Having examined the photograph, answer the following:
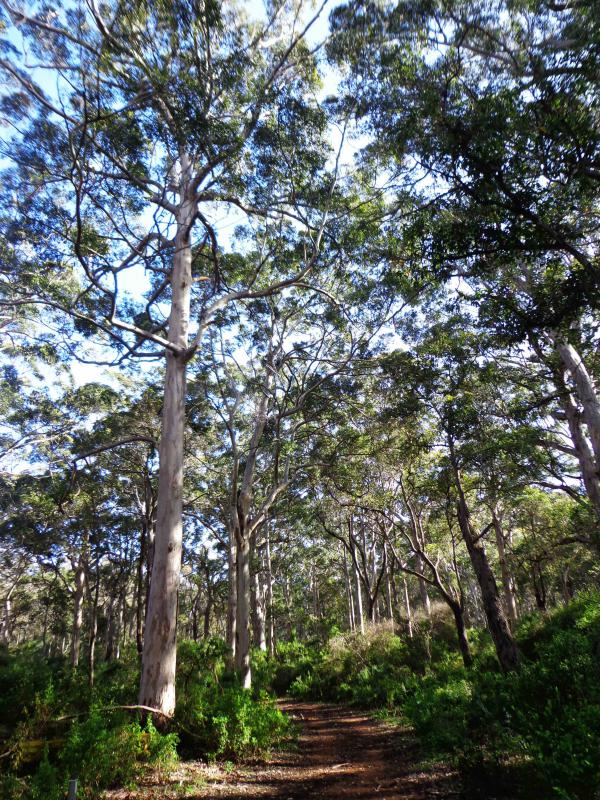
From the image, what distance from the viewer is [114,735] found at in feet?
17.1

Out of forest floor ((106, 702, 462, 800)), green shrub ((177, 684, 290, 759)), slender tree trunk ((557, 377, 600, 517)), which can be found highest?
slender tree trunk ((557, 377, 600, 517))

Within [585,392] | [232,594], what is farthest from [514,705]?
[232,594]

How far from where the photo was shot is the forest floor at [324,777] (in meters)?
5.04

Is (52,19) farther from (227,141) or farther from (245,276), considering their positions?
(245,276)

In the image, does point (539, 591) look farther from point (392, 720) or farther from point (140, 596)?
point (140, 596)

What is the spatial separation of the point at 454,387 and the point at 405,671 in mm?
8457

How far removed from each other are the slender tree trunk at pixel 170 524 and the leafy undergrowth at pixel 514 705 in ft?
13.1

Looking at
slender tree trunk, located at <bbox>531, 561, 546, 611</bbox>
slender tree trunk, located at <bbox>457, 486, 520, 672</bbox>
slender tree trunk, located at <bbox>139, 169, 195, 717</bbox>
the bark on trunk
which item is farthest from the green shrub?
slender tree trunk, located at <bbox>531, 561, 546, 611</bbox>

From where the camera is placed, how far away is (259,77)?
360 inches

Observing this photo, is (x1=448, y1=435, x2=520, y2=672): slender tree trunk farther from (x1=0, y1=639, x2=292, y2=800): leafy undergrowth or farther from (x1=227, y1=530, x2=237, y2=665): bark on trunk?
(x1=227, y1=530, x2=237, y2=665): bark on trunk

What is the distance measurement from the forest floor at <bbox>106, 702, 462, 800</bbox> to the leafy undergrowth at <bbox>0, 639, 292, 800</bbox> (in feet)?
0.83

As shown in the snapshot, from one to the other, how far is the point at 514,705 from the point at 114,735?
506 centimetres

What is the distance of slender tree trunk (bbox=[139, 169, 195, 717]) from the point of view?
21.2 ft

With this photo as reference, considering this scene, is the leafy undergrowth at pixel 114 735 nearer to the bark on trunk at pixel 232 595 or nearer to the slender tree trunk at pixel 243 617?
the slender tree trunk at pixel 243 617
